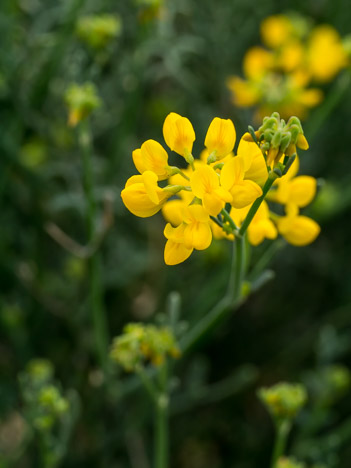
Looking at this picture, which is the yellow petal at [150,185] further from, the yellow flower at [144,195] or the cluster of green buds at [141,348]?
the cluster of green buds at [141,348]

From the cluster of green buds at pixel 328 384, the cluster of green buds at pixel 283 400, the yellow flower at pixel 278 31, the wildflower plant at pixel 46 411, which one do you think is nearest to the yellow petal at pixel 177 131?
the cluster of green buds at pixel 283 400

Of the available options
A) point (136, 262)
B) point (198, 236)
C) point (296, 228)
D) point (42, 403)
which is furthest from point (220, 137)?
point (136, 262)

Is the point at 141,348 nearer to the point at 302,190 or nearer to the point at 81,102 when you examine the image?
the point at 302,190

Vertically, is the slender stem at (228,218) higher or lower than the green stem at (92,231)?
higher

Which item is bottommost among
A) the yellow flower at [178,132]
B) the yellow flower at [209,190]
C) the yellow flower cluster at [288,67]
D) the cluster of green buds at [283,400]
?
the cluster of green buds at [283,400]

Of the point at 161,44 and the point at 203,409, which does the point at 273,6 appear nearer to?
the point at 161,44

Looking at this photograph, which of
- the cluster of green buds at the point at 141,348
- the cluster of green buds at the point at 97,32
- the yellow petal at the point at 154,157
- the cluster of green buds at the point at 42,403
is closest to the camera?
the yellow petal at the point at 154,157

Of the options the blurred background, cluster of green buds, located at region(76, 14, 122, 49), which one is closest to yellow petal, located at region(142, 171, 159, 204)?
the blurred background
